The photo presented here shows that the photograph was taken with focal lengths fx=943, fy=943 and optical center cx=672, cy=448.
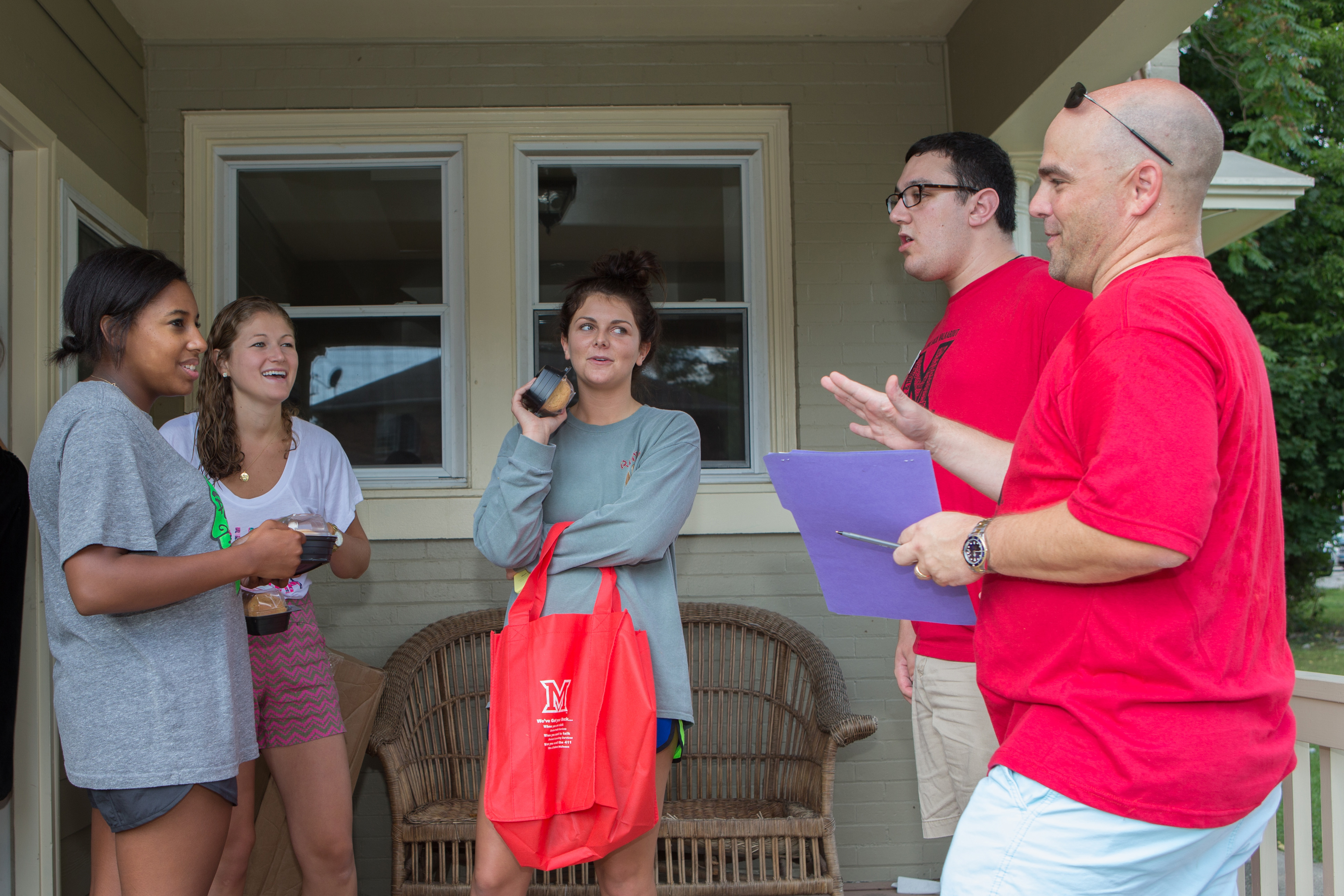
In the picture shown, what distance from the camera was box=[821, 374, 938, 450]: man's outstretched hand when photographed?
1.50 metres

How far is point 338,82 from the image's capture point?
3.72m

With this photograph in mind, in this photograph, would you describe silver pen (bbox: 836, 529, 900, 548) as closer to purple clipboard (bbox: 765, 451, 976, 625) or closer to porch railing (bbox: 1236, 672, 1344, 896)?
purple clipboard (bbox: 765, 451, 976, 625)

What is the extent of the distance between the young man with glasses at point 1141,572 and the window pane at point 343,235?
3.00 m

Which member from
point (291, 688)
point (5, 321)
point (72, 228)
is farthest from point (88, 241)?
point (291, 688)

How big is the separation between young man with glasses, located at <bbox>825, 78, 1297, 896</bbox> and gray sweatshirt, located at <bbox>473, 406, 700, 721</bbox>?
0.86 metres

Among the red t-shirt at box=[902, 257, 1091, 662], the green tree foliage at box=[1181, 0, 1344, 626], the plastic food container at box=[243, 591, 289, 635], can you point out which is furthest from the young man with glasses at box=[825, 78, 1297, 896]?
the green tree foliage at box=[1181, 0, 1344, 626]

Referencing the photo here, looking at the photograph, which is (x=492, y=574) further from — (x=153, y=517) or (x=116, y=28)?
(x=116, y=28)

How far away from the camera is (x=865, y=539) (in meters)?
1.47

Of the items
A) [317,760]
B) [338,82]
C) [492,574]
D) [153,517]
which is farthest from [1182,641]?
[338,82]

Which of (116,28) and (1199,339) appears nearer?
(1199,339)

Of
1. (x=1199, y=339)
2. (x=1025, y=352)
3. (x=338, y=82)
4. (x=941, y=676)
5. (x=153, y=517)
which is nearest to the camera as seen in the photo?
(x=1199, y=339)

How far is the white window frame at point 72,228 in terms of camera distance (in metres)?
2.84

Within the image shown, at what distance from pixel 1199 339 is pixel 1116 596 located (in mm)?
313

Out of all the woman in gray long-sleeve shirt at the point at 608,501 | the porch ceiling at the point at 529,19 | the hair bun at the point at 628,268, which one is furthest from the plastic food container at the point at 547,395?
the porch ceiling at the point at 529,19
